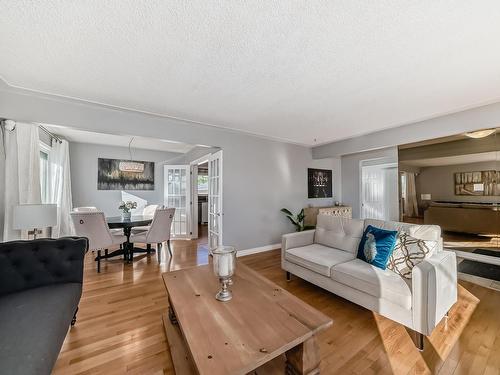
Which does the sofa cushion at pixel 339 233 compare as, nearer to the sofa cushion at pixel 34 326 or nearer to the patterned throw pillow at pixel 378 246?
the patterned throw pillow at pixel 378 246

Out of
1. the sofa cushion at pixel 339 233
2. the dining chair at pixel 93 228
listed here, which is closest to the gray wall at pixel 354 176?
the sofa cushion at pixel 339 233

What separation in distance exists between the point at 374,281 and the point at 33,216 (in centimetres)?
339

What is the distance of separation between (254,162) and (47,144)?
3953mm

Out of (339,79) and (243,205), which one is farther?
(243,205)

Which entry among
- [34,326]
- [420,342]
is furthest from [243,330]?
[420,342]

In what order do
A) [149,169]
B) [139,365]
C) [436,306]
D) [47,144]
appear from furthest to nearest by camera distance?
[149,169] → [47,144] → [436,306] → [139,365]

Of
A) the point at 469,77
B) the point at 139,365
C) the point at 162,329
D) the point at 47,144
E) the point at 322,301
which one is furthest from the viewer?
the point at 47,144

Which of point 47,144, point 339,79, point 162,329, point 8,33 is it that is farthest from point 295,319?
point 47,144

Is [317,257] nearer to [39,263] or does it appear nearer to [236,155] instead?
[236,155]

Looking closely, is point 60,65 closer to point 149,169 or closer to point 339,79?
point 339,79

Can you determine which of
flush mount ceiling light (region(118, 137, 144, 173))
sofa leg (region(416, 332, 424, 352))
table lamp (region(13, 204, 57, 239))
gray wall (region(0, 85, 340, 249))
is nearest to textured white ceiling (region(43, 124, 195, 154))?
flush mount ceiling light (region(118, 137, 144, 173))

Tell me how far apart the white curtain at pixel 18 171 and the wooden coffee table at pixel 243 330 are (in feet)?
6.65

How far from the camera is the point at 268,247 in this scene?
4.39 metres

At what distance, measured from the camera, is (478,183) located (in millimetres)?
2996
